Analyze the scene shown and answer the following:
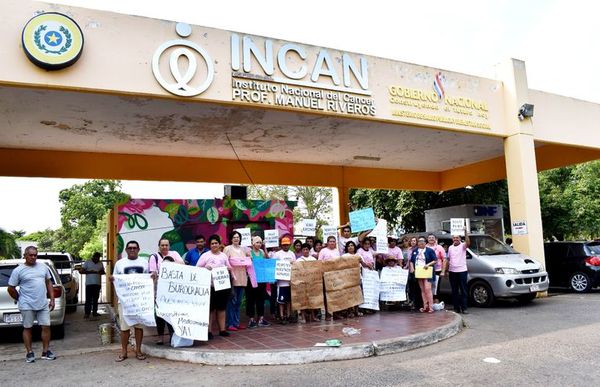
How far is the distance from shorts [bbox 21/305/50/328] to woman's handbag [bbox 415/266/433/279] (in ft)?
23.0

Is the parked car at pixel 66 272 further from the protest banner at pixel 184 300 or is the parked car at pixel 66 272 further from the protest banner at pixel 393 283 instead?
the protest banner at pixel 393 283

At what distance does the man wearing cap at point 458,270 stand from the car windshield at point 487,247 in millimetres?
1600

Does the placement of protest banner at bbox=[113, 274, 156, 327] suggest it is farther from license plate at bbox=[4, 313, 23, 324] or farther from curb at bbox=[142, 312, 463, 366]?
license plate at bbox=[4, 313, 23, 324]

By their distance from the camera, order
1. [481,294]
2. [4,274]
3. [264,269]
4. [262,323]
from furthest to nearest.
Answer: [481,294] < [264,269] < [262,323] < [4,274]

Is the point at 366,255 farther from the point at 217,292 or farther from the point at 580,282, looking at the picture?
the point at 580,282

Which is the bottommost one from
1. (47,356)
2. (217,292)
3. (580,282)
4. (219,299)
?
(47,356)

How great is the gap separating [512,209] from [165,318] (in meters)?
10.2

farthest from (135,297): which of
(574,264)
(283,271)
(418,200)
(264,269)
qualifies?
(418,200)

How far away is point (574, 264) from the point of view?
1386 centimetres

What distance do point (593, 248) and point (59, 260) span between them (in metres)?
15.7

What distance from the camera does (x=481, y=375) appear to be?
5.56 meters

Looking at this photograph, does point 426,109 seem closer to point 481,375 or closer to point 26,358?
point 481,375

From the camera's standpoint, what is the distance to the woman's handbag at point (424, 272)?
1006 centimetres

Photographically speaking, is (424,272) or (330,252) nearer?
(330,252)
